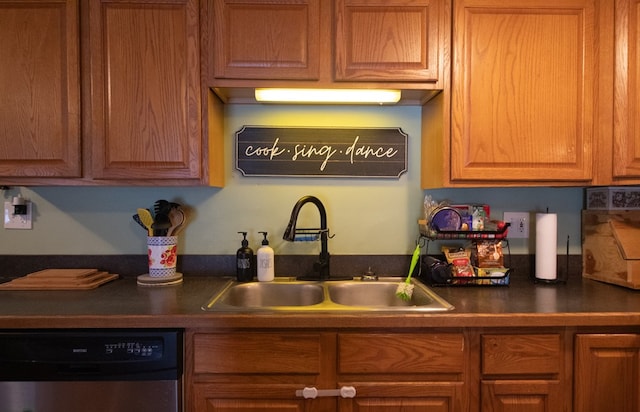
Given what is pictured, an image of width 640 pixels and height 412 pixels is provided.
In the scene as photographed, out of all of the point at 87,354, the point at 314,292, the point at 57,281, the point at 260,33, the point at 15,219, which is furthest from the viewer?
the point at 15,219

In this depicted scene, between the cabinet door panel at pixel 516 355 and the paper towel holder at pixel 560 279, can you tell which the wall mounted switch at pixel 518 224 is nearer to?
the paper towel holder at pixel 560 279

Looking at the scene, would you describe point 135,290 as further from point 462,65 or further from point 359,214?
point 462,65

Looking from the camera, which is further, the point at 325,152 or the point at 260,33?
the point at 325,152

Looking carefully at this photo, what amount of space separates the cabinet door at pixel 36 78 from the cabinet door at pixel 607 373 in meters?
1.88

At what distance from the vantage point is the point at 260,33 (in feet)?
4.70

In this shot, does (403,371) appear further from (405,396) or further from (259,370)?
(259,370)

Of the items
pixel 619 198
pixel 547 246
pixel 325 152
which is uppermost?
pixel 325 152

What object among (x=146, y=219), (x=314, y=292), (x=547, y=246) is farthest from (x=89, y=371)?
(x=547, y=246)

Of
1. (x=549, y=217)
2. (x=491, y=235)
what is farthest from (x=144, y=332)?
(x=549, y=217)

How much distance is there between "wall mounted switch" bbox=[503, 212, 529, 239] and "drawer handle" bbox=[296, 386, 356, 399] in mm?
1071

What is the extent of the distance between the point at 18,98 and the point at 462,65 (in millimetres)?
1650

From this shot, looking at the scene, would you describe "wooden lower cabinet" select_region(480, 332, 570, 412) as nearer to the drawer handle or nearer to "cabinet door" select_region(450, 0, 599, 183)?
the drawer handle

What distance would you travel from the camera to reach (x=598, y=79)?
4.74 feet

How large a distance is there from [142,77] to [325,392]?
1.27 m
